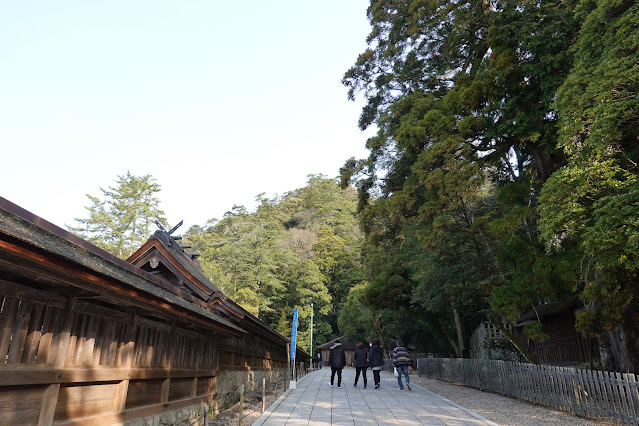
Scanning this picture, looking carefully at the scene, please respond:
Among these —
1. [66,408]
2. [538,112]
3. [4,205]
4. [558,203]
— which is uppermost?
[538,112]

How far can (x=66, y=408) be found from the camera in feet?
14.9

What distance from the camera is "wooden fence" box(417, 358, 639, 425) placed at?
285 inches

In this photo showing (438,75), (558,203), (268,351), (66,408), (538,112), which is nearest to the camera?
(66,408)

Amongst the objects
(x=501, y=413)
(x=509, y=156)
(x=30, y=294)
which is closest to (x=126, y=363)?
(x=30, y=294)

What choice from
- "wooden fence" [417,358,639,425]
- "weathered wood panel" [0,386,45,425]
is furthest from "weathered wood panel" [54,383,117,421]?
"wooden fence" [417,358,639,425]

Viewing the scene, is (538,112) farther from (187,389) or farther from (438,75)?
(187,389)

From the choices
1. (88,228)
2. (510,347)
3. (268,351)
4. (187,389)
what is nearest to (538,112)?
(187,389)

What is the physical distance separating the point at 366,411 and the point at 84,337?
22.1 feet

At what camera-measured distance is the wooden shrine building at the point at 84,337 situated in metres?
3.66

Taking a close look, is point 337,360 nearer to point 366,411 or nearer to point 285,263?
point 366,411

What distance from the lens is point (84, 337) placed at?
194 inches

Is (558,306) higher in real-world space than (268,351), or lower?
higher

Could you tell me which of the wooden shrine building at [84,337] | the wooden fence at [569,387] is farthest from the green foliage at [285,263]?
the wooden shrine building at [84,337]

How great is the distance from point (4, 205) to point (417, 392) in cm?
1337
